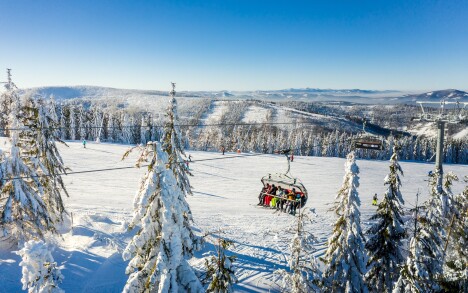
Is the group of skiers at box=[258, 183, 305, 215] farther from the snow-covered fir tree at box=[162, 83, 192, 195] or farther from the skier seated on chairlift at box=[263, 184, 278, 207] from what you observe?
the snow-covered fir tree at box=[162, 83, 192, 195]

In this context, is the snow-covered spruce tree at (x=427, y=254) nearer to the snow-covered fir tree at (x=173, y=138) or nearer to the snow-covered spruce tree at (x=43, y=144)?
the snow-covered fir tree at (x=173, y=138)

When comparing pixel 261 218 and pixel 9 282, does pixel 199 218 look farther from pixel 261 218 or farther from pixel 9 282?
pixel 9 282

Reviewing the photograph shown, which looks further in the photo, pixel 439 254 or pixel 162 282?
pixel 439 254

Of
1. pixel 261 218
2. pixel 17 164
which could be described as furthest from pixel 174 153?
pixel 261 218

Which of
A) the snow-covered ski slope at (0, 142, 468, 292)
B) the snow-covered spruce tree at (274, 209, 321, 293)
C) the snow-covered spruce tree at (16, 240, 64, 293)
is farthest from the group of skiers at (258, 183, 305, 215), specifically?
the snow-covered spruce tree at (16, 240, 64, 293)

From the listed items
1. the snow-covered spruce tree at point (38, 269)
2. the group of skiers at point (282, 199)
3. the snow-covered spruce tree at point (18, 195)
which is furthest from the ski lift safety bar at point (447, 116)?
the snow-covered spruce tree at point (18, 195)

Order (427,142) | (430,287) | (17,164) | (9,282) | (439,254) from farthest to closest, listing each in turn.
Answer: (427,142) → (439,254) → (17,164) → (9,282) → (430,287)
